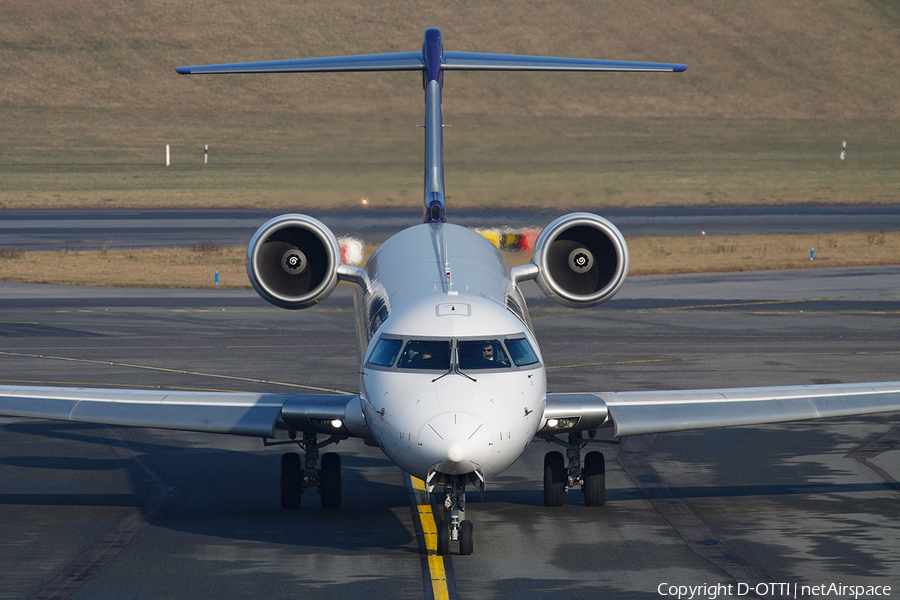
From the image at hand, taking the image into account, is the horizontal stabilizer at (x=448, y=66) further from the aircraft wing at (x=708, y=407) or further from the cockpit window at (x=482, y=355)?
the cockpit window at (x=482, y=355)

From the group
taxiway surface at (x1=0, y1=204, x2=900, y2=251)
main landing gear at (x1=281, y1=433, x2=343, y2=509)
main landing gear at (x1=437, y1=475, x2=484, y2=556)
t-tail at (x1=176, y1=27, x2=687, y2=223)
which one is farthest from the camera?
taxiway surface at (x1=0, y1=204, x2=900, y2=251)

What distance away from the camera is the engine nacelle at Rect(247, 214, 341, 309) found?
17891 mm

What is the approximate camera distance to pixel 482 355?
547 inches

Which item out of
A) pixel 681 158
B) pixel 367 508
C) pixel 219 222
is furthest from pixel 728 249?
pixel 681 158

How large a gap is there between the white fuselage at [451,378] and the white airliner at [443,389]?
0.02 m

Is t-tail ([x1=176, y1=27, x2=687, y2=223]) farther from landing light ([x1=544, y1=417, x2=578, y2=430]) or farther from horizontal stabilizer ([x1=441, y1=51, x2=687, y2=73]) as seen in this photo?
landing light ([x1=544, y1=417, x2=578, y2=430])

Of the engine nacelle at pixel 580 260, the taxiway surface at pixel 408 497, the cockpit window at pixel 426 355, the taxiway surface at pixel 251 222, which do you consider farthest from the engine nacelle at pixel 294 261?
the taxiway surface at pixel 251 222

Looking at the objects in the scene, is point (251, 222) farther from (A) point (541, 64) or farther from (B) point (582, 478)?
(B) point (582, 478)

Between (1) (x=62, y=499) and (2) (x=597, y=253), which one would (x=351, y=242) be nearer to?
(2) (x=597, y=253)

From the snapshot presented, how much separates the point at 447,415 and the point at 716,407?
15.7ft

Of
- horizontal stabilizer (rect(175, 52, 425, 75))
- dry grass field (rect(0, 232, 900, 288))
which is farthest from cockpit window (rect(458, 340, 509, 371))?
dry grass field (rect(0, 232, 900, 288))

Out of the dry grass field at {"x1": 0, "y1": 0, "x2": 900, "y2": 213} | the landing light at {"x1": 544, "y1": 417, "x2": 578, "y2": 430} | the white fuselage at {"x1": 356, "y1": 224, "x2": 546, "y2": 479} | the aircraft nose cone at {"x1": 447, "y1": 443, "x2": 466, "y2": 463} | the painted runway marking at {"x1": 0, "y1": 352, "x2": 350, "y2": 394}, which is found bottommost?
the painted runway marking at {"x1": 0, "y1": 352, "x2": 350, "y2": 394}

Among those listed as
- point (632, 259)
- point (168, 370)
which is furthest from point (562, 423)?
point (632, 259)

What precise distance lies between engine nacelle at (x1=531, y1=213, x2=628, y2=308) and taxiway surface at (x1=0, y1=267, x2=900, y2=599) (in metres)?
2.75
